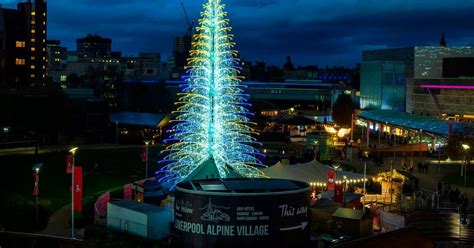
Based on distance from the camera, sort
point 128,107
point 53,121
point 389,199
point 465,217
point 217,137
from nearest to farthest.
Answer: point 465,217, point 217,137, point 389,199, point 53,121, point 128,107

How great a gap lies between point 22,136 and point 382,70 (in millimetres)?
56740

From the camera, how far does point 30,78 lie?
131m

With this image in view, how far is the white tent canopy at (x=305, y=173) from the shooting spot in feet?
120

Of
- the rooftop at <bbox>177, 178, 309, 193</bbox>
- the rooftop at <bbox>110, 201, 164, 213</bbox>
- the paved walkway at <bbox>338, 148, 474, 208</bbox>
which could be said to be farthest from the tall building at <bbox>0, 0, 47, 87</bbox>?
the rooftop at <bbox>177, 178, 309, 193</bbox>

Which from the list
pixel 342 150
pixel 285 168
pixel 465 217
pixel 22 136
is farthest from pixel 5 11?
pixel 465 217

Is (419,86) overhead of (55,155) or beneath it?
overhead

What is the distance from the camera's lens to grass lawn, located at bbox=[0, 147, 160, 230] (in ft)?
122

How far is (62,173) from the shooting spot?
156 feet

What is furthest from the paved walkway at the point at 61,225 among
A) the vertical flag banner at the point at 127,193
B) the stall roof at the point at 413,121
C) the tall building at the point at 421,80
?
the tall building at the point at 421,80

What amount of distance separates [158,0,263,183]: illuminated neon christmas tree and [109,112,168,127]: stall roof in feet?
143

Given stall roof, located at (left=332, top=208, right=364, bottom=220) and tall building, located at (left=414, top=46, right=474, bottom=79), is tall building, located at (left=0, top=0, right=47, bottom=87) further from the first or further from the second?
stall roof, located at (left=332, top=208, right=364, bottom=220)

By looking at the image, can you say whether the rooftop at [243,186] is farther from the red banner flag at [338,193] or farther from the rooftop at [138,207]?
the red banner flag at [338,193]

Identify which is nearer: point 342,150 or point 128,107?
point 342,150

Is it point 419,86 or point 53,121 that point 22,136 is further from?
point 419,86
